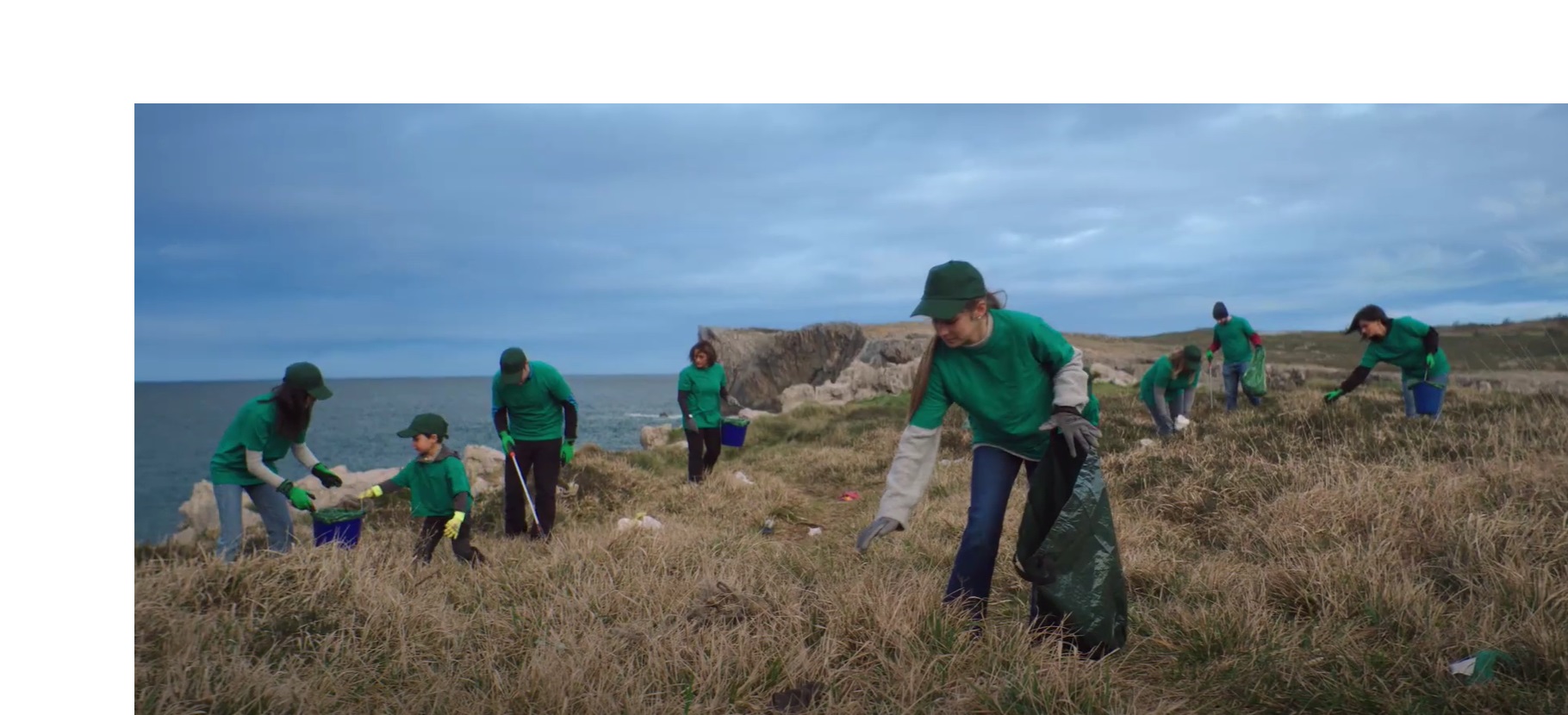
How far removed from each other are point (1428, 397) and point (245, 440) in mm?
10030

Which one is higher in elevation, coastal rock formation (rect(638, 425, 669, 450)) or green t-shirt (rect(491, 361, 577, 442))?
green t-shirt (rect(491, 361, 577, 442))

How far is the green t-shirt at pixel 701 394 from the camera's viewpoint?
936 centimetres

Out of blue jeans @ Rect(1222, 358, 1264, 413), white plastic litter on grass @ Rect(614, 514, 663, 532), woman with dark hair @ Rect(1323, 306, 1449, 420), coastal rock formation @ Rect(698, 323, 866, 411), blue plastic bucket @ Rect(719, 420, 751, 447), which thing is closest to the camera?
white plastic litter on grass @ Rect(614, 514, 663, 532)

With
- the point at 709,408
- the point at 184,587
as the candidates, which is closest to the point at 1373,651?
the point at 184,587

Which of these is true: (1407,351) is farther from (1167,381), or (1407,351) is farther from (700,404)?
(700,404)

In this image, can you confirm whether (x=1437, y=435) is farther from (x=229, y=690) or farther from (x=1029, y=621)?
(x=229, y=690)

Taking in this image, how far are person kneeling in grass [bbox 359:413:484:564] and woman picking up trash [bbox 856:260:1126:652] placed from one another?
11.4 ft

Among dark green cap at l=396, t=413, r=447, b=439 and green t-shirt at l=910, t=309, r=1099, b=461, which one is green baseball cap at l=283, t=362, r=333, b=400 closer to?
dark green cap at l=396, t=413, r=447, b=439

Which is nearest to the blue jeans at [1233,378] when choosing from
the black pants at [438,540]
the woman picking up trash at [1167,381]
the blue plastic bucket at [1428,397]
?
the woman picking up trash at [1167,381]

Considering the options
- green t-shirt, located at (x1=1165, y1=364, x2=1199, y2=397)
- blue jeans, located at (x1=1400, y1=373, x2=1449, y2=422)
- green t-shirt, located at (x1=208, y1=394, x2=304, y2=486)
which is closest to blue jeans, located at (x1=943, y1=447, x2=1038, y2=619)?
green t-shirt, located at (x1=208, y1=394, x2=304, y2=486)

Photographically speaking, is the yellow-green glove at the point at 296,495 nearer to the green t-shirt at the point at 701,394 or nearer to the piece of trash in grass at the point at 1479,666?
the green t-shirt at the point at 701,394

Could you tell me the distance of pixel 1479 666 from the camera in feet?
9.77

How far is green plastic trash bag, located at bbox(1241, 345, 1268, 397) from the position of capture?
37.2 feet

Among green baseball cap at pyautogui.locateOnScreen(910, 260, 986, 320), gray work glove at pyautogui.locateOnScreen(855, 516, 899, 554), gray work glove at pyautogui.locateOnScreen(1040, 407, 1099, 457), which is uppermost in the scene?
green baseball cap at pyautogui.locateOnScreen(910, 260, 986, 320)
